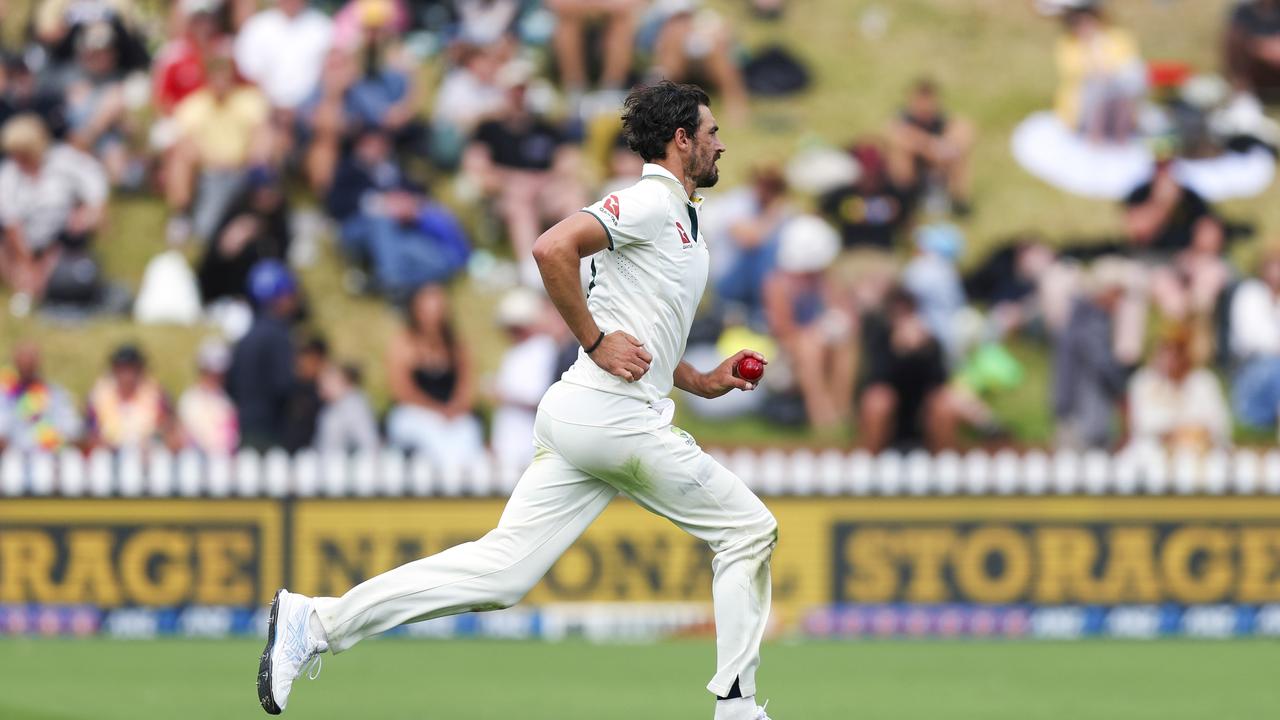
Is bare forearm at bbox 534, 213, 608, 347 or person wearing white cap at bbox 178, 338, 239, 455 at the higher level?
person wearing white cap at bbox 178, 338, 239, 455

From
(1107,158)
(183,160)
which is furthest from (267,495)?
(1107,158)

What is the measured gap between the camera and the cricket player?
23.1ft

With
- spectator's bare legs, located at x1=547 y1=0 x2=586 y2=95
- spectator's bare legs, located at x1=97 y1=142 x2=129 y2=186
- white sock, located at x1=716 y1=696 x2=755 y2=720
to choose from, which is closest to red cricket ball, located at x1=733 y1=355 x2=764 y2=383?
white sock, located at x1=716 y1=696 x2=755 y2=720

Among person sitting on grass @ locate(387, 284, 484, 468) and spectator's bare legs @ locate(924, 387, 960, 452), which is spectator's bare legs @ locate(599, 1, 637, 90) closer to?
person sitting on grass @ locate(387, 284, 484, 468)

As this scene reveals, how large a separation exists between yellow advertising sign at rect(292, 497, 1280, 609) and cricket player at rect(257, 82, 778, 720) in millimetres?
6578

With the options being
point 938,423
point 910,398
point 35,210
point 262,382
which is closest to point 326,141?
point 35,210

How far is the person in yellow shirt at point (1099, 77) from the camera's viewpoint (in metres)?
18.8

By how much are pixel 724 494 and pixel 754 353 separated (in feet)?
1.80

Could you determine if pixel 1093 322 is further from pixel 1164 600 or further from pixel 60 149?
pixel 60 149

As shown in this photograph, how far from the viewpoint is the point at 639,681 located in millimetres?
10930

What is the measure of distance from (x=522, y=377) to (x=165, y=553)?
2891 millimetres

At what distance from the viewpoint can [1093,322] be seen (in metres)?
15.8

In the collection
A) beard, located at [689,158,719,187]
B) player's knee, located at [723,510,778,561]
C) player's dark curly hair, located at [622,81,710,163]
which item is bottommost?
player's knee, located at [723,510,778,561]

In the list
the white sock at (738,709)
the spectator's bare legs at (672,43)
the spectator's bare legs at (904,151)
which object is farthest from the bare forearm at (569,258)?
the spectator's bare legs at (672,43)
